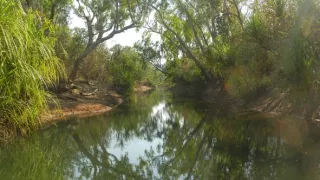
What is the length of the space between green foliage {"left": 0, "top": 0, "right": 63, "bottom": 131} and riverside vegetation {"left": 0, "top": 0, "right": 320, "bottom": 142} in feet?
0.08

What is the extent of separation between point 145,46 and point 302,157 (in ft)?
135

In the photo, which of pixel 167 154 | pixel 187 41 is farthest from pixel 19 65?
pixel 187 41

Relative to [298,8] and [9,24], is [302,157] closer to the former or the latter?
[298,8]

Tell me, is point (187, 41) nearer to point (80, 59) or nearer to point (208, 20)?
point (208, 20)

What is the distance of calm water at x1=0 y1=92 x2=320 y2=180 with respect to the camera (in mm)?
6773

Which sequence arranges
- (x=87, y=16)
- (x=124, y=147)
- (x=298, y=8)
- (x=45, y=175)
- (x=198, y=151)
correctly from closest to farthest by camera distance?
1. (x=45, y=175)
2. (x=198, y=151)
3. (x=124, y=147)
4. (x=298, y=8)
5. (x=87, y=16)

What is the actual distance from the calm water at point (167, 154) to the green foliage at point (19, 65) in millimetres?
1210

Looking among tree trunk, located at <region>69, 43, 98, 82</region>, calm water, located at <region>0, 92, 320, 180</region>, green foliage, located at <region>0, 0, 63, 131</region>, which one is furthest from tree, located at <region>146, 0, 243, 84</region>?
green foliage, located at <region>0, 0, 63, 131</region>

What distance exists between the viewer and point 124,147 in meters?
9.94

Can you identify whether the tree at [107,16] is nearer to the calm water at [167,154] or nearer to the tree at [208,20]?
the tree at [208,20]

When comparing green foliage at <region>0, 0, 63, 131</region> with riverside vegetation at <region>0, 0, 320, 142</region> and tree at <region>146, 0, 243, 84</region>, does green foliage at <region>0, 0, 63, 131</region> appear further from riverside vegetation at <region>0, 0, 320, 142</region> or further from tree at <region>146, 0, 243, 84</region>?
tree at <region>146, 0, 243, 84</region>

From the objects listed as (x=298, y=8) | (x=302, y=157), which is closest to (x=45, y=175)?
(x=302, y=157)

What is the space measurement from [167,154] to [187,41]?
2955 cm

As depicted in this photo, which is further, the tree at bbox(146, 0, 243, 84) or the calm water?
the tree at bbox(146, 0, 243, 84)
